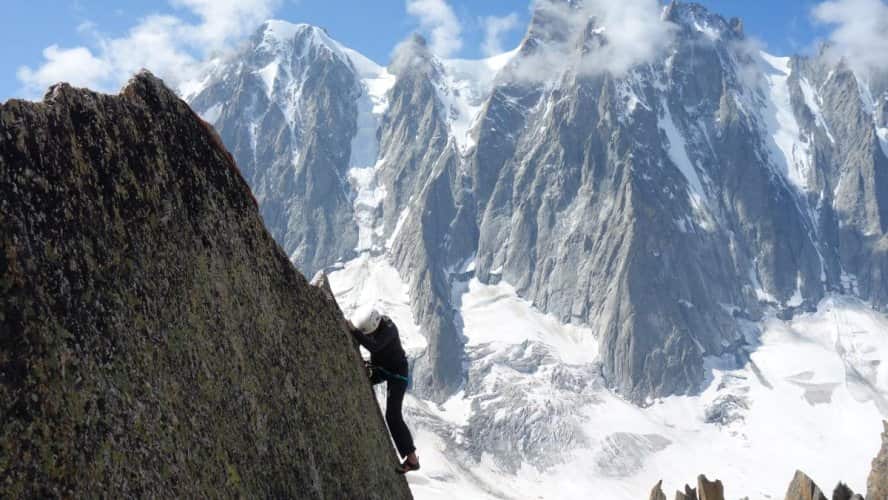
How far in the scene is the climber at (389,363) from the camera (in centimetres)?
1266

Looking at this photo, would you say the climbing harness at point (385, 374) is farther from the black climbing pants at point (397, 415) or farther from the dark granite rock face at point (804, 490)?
the dark granite rock face at point (804, 490)

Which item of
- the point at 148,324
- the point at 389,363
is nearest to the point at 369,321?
the point at 389,363

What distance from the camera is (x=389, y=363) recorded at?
13.0m

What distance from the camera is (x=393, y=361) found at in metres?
13.0

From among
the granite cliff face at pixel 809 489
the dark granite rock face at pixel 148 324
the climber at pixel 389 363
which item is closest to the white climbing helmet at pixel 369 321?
the climber at pixel 389 363

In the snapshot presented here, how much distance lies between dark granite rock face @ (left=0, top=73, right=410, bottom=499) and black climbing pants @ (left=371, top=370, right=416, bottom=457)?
1794mm

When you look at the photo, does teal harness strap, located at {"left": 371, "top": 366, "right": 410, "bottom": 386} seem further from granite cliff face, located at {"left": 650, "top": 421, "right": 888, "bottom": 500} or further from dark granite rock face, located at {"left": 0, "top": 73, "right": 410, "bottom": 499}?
granite cliff face, located at {"left": 650, "top": 421, "right": 888, "bottom": 500}

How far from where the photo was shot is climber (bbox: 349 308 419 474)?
1266cm

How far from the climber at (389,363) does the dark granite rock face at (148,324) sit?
1466 mm

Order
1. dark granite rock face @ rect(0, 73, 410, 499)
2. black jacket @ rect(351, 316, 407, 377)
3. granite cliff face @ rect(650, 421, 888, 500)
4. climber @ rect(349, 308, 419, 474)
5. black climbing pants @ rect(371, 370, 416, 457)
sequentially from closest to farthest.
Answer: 1. dark granite rock face @ rect(0, 73, 410, 499)
2. black jacket @ rect(351, 316, 407, 377)
3. climber @ rect(349, 308, 419, 474)
4. black climbing pants @ rect(371, 370, 416, 457)
5. granite cliff face @ rect(650, 421, 888, 500)

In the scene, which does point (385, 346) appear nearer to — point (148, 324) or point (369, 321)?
point (369, 321)

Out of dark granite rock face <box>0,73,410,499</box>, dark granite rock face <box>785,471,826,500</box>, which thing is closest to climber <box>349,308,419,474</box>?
dark granite rock face <box>0,73,410,499</box>

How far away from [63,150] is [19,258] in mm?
1178

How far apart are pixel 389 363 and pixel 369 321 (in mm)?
827
